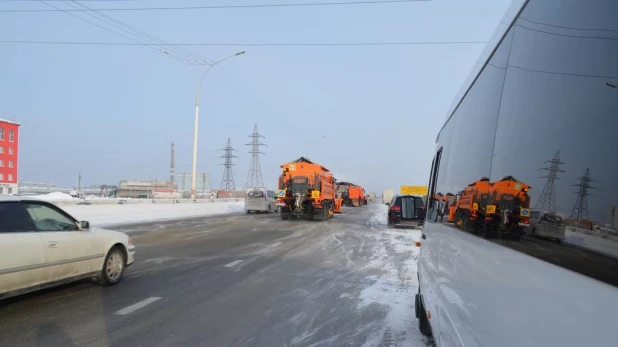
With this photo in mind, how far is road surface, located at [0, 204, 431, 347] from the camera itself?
4.84 m

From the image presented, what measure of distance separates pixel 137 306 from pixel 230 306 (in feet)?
4.15

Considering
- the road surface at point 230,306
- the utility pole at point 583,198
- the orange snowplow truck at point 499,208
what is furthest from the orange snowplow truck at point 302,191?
the utility pole at point 583,198

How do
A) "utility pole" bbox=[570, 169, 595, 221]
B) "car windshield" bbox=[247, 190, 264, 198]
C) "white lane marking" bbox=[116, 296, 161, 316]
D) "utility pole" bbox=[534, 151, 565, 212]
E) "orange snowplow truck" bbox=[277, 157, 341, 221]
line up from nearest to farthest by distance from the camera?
"utility pole" bbox=[570, 169, 595, 221], "utility pole" bbox=[534, 151, 565, 212], "white lane marking" bbox=[116, 296, 161, 316], "orange snowplow truck" bbox=[277, 157, 341, 221], "car windshield" bbox=[247, 190, 264, 198]

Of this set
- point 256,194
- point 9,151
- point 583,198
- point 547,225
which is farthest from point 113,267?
point 9,151

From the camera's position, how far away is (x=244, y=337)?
16.0 ft

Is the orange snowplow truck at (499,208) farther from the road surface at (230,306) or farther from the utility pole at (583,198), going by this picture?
the road surface at (230,306)

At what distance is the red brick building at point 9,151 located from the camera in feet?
222

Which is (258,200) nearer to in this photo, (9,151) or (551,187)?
(551,187)

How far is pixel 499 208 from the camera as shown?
216 cm

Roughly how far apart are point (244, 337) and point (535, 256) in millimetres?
3897

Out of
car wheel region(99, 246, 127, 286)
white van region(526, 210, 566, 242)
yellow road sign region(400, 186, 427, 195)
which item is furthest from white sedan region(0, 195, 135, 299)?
yellow road sign region(400, 186, 427, 195)

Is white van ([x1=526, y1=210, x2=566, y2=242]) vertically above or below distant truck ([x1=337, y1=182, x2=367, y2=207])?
above

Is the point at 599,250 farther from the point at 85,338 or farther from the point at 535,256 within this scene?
the point at 85,338

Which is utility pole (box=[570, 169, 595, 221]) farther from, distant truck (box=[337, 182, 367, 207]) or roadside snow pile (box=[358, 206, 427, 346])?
distant truck (box=[337, 182, 367, 207])
